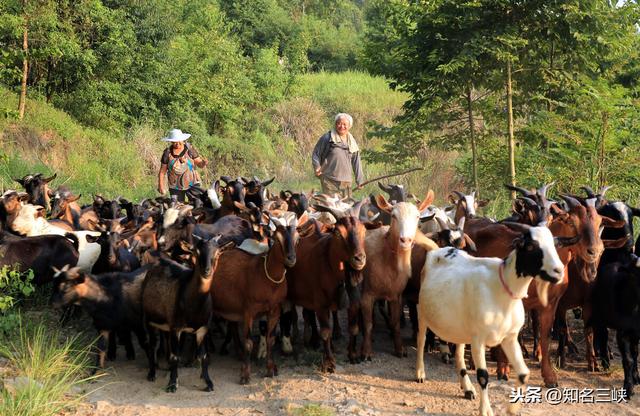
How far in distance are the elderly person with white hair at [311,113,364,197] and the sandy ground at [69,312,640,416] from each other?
4.25 m

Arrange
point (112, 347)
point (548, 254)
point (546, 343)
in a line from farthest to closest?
point (112, 347) → point (546, 343) → point (548, 254)

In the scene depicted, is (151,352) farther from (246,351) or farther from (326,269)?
(326,269)

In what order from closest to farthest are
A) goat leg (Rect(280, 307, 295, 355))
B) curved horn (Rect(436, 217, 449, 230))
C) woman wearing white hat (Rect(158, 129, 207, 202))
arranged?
goat leg (Rect(280, 307, 295, 355)), curved horn (Rect(436, 217, 449, 230)), woman wearing white hat (Rect(158, 129, 207, 202))

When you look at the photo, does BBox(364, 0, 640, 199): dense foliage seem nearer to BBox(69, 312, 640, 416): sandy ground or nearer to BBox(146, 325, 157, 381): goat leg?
BBox(69, 312, 640, 416): sandy ground

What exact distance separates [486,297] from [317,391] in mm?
1747

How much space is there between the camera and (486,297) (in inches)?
217

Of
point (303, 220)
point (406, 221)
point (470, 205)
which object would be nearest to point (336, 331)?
point (303, 220)

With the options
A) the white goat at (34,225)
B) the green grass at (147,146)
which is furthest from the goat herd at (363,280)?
the green grass at (147,146)

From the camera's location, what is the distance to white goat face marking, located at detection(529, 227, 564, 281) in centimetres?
516

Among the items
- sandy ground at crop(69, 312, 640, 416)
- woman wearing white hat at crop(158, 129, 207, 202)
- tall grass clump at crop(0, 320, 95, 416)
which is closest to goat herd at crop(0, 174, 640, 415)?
sandy ground at crop(69, 312, 640, 416)

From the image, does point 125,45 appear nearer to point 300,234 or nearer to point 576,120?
point 576,120

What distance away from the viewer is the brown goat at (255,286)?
21.1 feet

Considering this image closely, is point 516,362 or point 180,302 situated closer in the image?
point 516,362

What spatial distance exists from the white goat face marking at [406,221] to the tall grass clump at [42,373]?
3.06 meters
